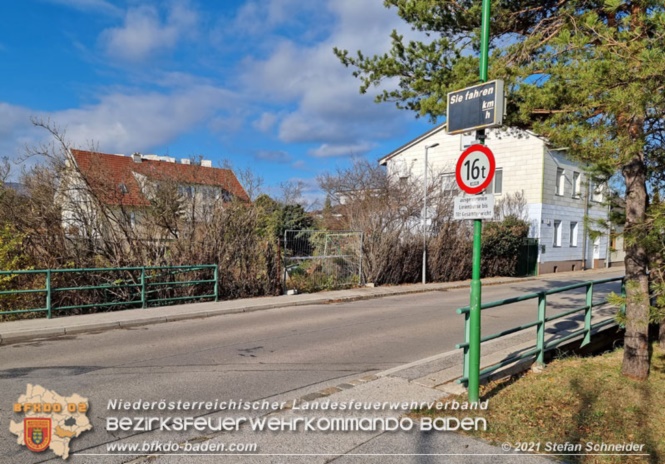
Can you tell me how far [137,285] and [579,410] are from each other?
10.6 m

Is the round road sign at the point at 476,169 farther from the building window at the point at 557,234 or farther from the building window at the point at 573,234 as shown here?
the building window at the point at 573,234

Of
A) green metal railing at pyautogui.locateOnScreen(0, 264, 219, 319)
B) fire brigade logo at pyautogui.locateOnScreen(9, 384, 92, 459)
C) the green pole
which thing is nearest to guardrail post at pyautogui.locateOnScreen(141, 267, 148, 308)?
green metal railing at pyautogui.locateOnScreen(0, 264, 219, 319)

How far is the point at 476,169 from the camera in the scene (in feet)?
15.8

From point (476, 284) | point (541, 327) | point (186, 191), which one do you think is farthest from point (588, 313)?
point (186, 191)

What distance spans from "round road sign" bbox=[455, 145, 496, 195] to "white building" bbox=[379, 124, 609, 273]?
20.5 metres

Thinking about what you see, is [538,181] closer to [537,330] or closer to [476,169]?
[537,330]

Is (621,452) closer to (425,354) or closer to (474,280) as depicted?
→ (474,280)

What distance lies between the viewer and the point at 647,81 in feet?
15.0

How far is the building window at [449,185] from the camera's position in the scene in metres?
23.1

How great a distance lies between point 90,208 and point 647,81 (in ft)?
41.3

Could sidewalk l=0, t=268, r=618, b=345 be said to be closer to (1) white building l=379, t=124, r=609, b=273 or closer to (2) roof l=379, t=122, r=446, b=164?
(1) white building l=379, t=124, r=609, b=273

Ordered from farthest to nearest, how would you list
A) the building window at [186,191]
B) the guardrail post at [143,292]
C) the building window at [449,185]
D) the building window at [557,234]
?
the building window at [557,234] < the building window at [449,185] < the building window at [186,191] < the guardrail post at [143,292]

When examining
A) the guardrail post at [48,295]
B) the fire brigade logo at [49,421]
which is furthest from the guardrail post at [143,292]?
the fire brigade logo at [49,421]

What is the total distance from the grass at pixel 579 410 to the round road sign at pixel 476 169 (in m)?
2.39
